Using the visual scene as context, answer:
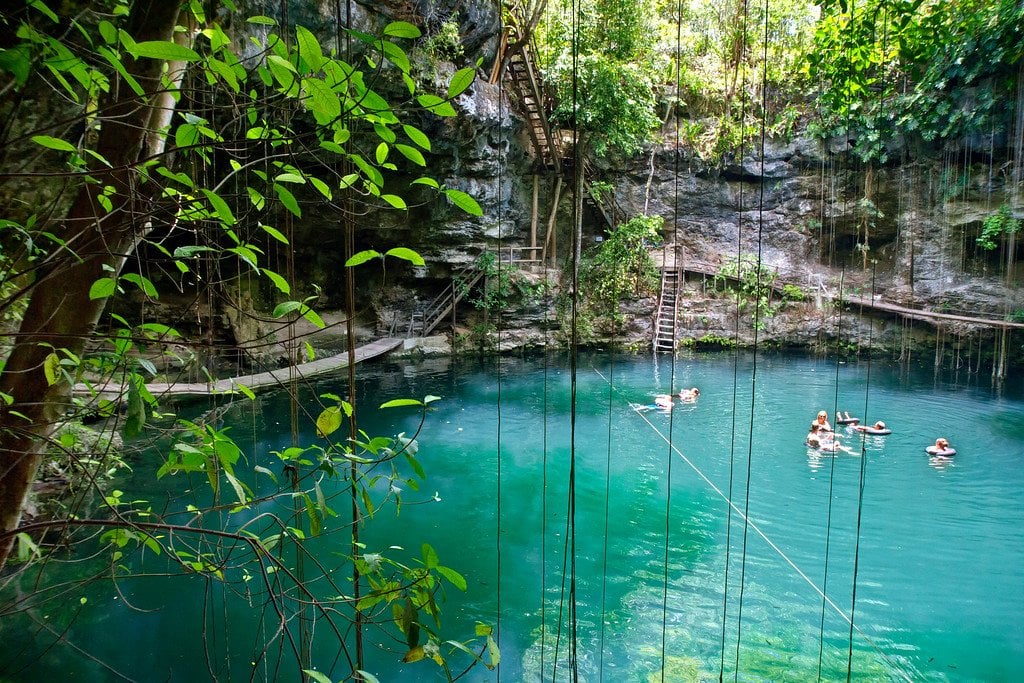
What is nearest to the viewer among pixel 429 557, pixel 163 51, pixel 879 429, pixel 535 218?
pixel 163 51

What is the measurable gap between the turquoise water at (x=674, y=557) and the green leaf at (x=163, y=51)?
0.97 m

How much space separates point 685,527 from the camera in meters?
4.60

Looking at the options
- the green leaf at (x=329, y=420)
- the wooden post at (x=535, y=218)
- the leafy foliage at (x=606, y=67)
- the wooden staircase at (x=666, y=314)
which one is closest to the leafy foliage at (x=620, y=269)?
the wooden staircase at (x=666, y=314)

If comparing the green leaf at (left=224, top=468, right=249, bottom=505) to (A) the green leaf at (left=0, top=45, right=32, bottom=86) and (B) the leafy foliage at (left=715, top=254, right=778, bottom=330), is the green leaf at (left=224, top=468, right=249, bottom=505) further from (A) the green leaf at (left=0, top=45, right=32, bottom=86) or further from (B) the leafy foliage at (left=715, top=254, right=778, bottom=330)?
(B) the leafy foliage at (left=715, top=254, right=778, bottom=330)

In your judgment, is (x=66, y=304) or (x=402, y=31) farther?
(x=66, y=304)

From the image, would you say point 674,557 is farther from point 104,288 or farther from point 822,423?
point 104,288

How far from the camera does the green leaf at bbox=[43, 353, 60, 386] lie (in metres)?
0.83

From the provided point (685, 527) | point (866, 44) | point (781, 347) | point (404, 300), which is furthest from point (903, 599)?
point (404, 300)

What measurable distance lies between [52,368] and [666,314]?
33.7 ft

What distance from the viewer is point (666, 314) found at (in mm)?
10516

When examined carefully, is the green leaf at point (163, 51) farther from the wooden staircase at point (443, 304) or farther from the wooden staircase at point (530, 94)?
the wooden staircase at point (443, 304)

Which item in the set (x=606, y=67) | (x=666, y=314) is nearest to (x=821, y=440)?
(x=666, y=314)

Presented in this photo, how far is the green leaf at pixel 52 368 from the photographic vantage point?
32.5 inches

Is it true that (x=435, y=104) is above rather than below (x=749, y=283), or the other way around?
above
